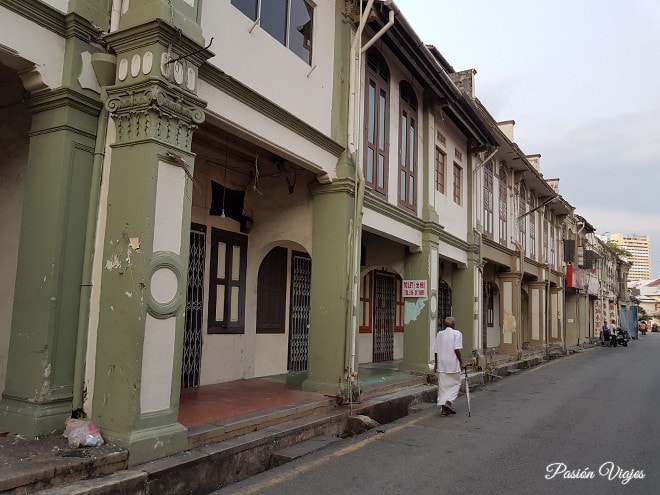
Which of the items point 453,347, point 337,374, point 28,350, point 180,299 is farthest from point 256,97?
point 453,347

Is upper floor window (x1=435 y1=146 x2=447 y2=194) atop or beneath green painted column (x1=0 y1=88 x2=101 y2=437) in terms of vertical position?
atop

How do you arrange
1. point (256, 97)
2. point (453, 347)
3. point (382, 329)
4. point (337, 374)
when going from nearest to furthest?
1. point (256, 97)
2. point (337, 374)
3. point (453, 347)
4. point (382, 329)

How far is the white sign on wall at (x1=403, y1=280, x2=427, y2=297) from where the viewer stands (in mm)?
12141

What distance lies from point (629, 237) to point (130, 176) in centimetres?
16268

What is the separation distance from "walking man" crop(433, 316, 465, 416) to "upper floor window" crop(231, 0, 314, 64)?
5269 millimetres

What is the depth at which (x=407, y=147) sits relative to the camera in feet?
39.6

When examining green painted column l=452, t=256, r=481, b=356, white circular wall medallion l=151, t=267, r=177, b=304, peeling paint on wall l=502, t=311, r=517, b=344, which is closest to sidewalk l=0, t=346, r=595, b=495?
white circular wall medallion l=151, t=267, r=177, b=304

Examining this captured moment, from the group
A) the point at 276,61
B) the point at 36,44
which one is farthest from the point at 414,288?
the point at 36,44

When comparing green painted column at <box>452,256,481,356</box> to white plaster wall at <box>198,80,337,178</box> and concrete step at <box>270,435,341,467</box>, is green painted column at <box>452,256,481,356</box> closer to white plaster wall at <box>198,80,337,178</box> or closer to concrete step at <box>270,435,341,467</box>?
white plaster wall at <box>198,80,337,178</box>

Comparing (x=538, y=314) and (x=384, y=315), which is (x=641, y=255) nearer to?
(x=538, y=314)

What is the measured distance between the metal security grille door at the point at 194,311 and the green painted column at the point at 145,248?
131 inches

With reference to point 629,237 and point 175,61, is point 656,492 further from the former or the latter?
point 629,237

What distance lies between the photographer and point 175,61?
17.9ft

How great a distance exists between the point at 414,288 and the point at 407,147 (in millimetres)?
3091
